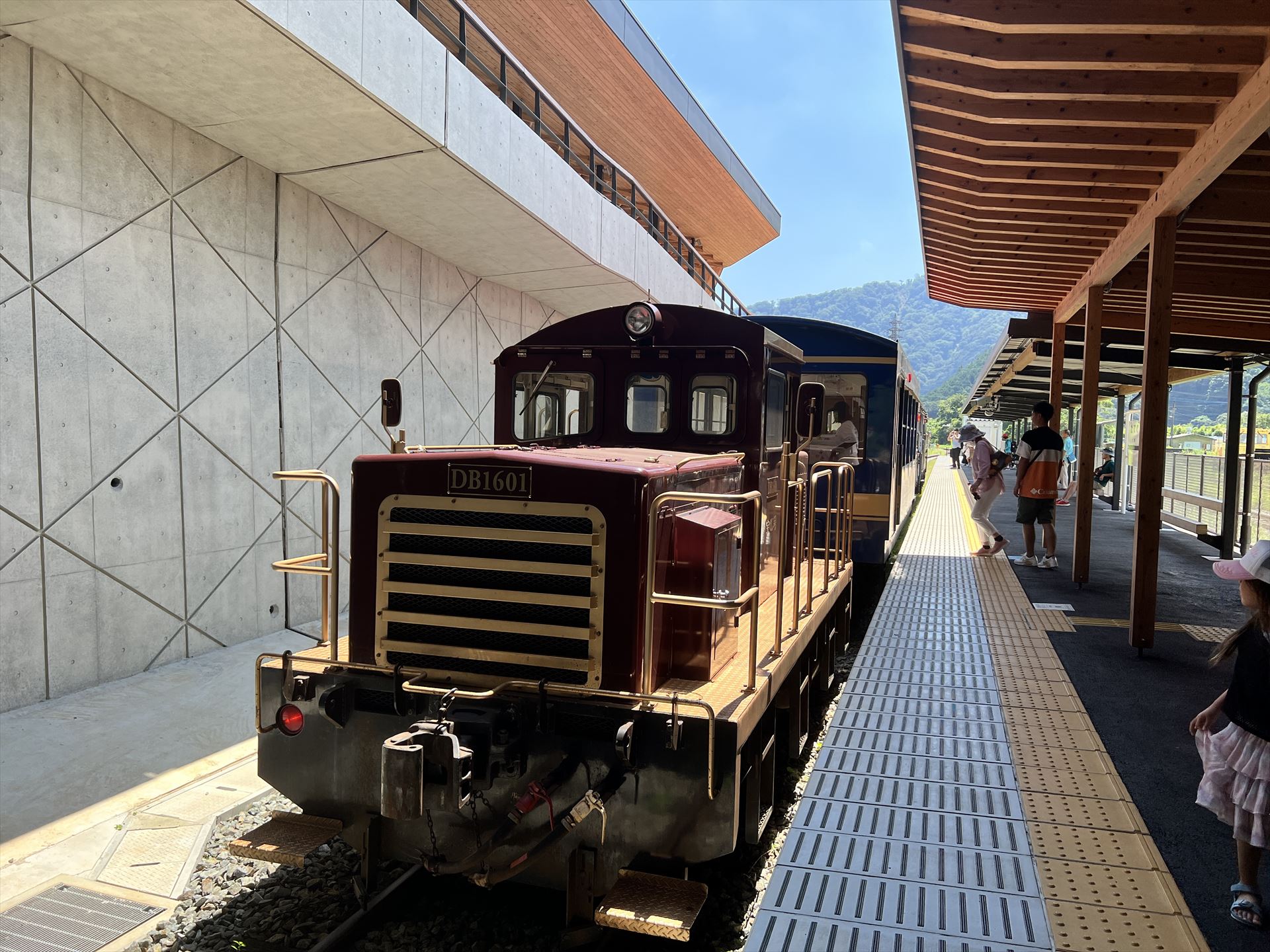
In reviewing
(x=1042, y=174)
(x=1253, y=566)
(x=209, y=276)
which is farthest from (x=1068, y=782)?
(x=209, y=276)

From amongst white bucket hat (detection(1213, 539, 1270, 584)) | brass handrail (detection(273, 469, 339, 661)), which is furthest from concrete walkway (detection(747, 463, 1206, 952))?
brass handrail (detection(273, 469, 339, 661))

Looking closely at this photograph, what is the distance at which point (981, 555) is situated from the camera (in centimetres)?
1182

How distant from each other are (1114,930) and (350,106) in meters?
6.58

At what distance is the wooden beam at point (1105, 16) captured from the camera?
4586 mm

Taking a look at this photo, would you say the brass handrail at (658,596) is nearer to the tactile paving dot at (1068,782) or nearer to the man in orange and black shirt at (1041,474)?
the tactile paving dot at (1068,782)

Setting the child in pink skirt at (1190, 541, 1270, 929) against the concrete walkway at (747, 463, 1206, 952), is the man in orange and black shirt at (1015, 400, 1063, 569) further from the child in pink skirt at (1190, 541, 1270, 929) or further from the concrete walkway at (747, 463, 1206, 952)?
the child in pink skirt at (1190, 541, 1270, 929)

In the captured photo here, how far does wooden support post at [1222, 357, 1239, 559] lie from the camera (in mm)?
11688

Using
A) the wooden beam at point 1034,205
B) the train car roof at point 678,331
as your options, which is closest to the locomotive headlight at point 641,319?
the train car roof at point 678,331

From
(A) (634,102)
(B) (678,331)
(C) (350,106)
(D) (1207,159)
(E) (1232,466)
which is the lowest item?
(E) (1232,466)

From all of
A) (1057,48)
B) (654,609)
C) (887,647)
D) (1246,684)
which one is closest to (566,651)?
(654,609)

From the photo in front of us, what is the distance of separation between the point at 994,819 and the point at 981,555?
28.5 ft

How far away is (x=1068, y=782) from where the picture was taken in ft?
13.9

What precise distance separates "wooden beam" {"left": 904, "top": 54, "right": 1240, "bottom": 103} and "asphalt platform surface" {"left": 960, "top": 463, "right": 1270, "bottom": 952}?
3.94 m

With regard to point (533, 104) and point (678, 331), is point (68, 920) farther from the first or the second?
point (533, 104)
